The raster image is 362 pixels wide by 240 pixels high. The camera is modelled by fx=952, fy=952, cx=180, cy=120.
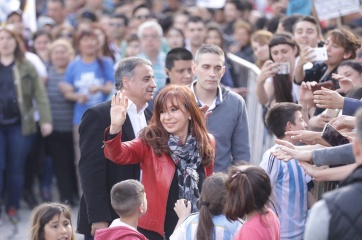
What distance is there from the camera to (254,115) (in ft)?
36.7

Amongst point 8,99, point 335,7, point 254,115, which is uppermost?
point 335,7

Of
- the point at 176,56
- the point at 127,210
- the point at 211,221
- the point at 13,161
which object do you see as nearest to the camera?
the point at 211,221

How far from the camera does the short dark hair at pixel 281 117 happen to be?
7.32m

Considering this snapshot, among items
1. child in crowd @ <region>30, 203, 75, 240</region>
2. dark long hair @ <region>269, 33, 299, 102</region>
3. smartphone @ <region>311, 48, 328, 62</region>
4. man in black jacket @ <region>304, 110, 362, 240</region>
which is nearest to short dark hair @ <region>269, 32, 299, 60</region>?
dark long hair @ <region>269, 33, 299, 102</region>

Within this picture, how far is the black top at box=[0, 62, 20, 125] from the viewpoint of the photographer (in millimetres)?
11453

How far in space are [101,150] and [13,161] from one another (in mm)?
4806

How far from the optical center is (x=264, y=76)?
913cm

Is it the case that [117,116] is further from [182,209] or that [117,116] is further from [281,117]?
[281,117]

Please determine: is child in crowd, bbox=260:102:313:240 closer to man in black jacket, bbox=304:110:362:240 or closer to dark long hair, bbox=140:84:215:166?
dark long hair, bbox=140:84:215:166

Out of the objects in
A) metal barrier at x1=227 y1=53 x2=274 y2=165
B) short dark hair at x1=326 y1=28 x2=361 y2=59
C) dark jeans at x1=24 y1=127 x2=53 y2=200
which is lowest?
dark jeans at x1=24 y1=127 x2=53 y2=200

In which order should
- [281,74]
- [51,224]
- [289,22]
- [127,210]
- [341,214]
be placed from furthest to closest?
[289,22] < [281,74] < [51,224] < [127,210] < [341,214]

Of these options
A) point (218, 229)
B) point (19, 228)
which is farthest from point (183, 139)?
point (19, 228)

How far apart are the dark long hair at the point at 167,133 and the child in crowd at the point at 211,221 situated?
68 centimetres

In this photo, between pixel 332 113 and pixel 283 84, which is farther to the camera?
pixel 283 84
